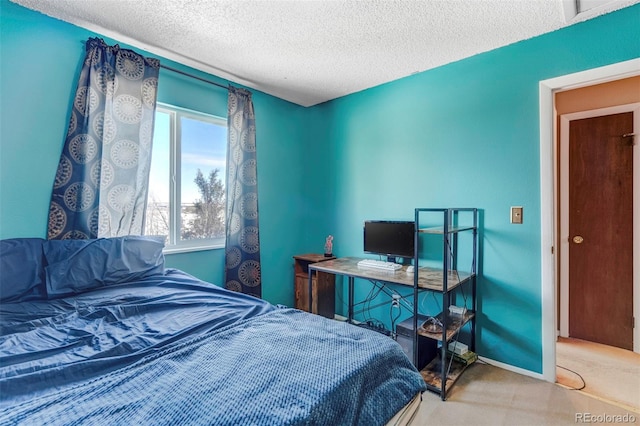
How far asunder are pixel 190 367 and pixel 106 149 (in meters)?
1.77

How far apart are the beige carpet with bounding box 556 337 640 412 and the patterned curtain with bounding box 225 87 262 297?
2.49 metres

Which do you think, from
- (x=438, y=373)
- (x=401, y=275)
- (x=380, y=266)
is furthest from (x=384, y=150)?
(x=438, y=373)

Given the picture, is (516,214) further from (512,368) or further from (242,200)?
(242,200)

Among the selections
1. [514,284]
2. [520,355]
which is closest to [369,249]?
[514,284]

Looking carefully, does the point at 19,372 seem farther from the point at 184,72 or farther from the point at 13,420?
the point at 184,72

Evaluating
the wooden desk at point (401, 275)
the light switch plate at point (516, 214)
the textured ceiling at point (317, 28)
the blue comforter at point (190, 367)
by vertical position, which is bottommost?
the blue comforter at point (190, 367)

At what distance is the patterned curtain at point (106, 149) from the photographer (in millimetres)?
2020

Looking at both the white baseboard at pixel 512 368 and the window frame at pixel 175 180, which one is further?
the window frame at pixel 175 180

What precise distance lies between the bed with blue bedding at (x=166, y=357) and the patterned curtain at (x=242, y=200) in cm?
100

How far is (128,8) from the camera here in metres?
1.89

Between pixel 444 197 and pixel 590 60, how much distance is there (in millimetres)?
1244

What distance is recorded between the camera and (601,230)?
108 inches
